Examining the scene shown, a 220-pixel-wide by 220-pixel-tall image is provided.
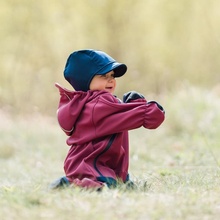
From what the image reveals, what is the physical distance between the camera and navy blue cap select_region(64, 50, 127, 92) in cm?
407

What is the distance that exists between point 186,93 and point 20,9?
5621mm

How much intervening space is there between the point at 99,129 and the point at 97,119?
0.21 feet

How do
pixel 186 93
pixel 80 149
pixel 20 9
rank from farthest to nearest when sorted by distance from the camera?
pixel 20 9, pixel 186 93, pixel 80 149

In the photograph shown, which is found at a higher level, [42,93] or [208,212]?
[208,212]

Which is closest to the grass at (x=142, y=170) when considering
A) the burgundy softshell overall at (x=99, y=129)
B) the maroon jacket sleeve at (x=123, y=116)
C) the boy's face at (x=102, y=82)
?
the burgundy softshell overall at (x=99, y=129)

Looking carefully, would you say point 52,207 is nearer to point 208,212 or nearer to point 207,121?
point 208,212

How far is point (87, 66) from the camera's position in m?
4.09

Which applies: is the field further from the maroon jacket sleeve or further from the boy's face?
the maroon jacket sleeve

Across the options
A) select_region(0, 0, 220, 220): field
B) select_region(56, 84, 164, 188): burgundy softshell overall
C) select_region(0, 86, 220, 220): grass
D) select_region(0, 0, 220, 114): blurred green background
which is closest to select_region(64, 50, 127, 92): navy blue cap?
select_region(56, 84, 164, 188): burgundy softshell overall

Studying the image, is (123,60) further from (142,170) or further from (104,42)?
(142,170)

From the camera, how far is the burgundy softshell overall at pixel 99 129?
3896mm

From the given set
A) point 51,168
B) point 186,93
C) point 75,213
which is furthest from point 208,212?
point 186,93

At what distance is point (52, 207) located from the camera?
10.2 ft


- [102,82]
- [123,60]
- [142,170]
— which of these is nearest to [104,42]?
[123,60]
